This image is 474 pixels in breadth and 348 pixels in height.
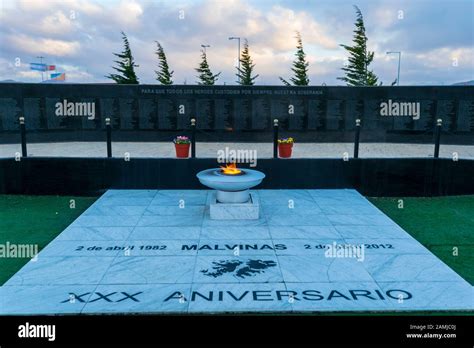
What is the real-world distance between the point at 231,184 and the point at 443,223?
17.1 feet

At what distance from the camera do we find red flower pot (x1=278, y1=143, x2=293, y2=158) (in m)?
13.3

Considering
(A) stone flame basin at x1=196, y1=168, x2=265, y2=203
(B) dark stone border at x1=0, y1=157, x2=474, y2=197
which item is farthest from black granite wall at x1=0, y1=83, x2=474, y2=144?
(A) stone flame basin at x1=196, y1=168, x2=265, y2=203

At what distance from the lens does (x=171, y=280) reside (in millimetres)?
6594

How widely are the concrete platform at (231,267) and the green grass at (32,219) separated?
421 mm

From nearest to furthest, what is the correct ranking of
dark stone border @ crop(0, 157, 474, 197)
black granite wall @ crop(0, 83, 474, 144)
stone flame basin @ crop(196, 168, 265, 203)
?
stone flame basin @ crop(196, 168, 265, 203), dark stone border @ crop(0, 157, 474, 197), black granite wall @ crop(0, 83, 474, 144)

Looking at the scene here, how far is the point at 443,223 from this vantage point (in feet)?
33.1

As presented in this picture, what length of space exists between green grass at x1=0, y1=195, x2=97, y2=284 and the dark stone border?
1.68 feet

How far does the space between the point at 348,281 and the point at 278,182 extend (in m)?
6.31

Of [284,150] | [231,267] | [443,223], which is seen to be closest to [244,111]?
[284,150]

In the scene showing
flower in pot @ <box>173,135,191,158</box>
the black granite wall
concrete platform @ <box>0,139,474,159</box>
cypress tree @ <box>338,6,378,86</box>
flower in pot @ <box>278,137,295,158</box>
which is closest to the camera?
flower in pot @ <box>173,135,191,158</box>

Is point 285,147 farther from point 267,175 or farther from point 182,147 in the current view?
point 182,147

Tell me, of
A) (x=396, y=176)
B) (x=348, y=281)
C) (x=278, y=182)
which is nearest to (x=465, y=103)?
(x=396, y=176)

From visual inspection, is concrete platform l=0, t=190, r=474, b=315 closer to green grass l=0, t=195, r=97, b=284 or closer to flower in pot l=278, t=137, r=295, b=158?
green grass l=0, t=195, r=97, b=284
